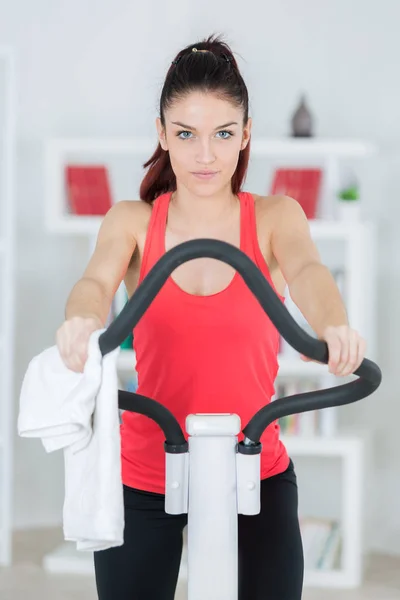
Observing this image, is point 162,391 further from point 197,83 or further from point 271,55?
point 271,55

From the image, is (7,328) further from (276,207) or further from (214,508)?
(214,508)

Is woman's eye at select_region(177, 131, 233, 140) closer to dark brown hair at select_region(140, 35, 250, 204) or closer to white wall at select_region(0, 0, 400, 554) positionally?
dark brown hair at select_region(140, 35, 250, 204)

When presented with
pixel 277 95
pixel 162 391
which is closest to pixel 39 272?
pixel 277 95

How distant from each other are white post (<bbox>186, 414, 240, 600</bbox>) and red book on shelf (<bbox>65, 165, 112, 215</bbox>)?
8.37 feet

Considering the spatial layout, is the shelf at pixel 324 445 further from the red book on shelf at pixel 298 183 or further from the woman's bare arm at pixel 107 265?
the woman's bare arm at pixel 107 265

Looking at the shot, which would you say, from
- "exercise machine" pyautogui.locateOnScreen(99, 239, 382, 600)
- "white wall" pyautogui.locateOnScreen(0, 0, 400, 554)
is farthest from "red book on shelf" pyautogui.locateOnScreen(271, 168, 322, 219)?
"exercise machine" pyautogui.locateOnScreen(99, 239, 382, 600)

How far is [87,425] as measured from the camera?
125 centimetres

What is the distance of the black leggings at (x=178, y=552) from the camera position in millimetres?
1539

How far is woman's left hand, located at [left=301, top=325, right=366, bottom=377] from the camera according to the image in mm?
1263

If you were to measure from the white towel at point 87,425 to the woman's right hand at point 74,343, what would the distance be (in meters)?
0.01

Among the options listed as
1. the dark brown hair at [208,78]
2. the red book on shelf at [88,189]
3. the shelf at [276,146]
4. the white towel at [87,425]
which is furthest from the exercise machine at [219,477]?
the red book on shelf at [88,189]

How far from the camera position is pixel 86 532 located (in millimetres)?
1269

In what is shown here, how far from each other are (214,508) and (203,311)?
389 mm

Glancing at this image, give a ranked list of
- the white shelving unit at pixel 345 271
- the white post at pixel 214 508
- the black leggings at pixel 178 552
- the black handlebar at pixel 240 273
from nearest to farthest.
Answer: the black handlebar at pixel 240 273
the white post at pixel 214 508
the black leggings at pixel 178 552
the white shelving unit at pixel 345 271
